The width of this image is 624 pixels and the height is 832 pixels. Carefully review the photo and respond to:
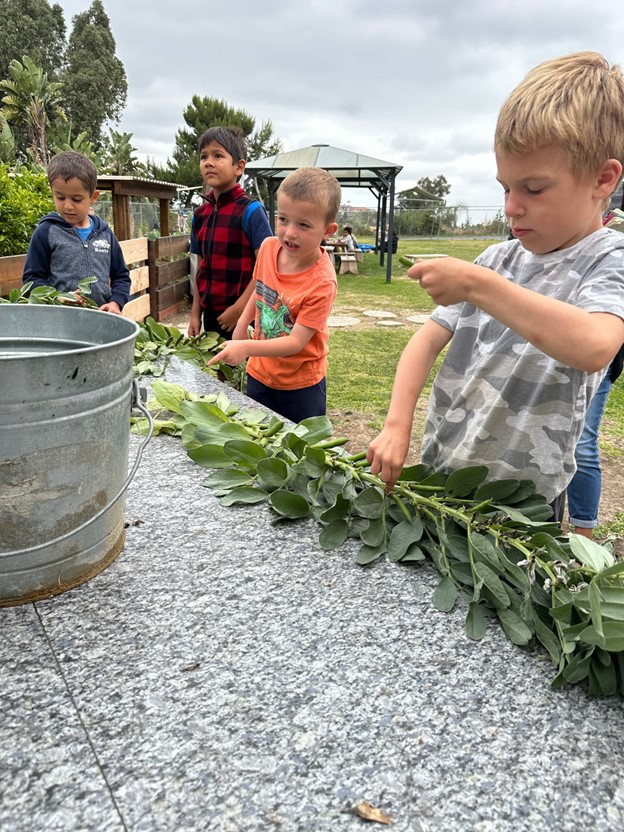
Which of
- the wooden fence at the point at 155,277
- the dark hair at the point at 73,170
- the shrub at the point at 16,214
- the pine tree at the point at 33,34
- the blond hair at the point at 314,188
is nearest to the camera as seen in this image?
the blond hair at the point at 314,188

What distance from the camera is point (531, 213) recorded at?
1.17 m

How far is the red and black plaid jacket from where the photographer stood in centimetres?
342

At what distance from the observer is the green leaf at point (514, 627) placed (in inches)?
41.9

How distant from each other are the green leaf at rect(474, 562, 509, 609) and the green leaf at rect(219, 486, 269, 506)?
0.62 meters

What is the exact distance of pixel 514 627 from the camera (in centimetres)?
109

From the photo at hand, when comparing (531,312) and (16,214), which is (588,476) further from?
(16,214)

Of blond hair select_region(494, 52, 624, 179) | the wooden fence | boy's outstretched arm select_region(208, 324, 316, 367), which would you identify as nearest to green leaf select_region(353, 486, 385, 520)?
blond hair select_region(494, 52, 624, 179)

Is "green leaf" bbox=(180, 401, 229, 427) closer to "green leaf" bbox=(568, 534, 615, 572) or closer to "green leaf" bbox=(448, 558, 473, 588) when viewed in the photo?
"green leaf" bbox=(448, 558, 473, 588)

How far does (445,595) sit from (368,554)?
0.20 metres

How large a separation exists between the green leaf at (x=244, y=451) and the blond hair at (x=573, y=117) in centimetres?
94

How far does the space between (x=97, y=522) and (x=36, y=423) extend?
25 cm

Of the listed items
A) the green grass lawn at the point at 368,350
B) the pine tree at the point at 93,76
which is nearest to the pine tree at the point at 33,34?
the pine tree at the point at 93,76

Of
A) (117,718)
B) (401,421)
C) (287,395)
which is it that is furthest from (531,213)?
(287,395)

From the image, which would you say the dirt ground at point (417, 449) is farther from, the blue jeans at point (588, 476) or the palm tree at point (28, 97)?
the palm tree at point (28, 97)
